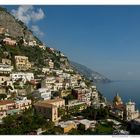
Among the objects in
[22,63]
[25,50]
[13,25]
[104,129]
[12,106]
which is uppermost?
[13,25]

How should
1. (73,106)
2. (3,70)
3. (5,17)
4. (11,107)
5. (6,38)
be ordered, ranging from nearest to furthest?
(11,107) < (73,106) < (3,70) < (6,38) < (5,17)

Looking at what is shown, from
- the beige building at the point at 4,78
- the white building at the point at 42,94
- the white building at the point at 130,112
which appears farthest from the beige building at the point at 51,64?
the white building at the point at 130,112

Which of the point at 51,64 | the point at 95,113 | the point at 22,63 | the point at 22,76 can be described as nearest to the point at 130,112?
the point at 95,113

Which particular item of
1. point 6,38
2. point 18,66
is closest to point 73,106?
point 18,66

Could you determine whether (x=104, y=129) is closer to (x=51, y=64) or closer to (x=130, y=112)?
(x=130, y=112)

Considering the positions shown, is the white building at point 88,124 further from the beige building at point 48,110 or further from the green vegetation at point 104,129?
the beige building at point 48,110

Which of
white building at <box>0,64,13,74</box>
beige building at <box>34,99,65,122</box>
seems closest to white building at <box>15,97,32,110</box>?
beige building at <box>34,99,65,122</box>
